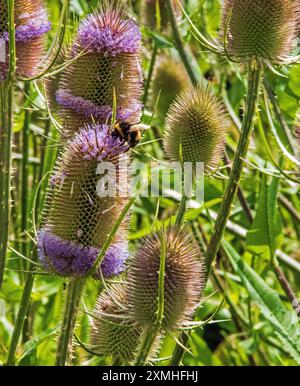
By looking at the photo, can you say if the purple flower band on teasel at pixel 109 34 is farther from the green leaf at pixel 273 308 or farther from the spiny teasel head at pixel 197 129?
the green leaf at pixel 273 308

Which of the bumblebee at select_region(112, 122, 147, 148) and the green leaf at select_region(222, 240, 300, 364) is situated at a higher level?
the bumblebee at select_region(112, 122, 147, 148)

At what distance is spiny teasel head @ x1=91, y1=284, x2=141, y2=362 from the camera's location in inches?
82.5

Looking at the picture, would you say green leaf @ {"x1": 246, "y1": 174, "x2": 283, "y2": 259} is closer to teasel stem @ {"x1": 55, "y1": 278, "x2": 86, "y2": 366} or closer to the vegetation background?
the vegetation background

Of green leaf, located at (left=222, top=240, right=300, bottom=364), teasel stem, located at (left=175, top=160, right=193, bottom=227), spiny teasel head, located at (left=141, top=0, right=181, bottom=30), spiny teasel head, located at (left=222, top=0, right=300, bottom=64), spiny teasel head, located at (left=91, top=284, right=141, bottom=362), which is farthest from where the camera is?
spiny teasel head, located at (left=141, top=0, right=181, bottom=30)

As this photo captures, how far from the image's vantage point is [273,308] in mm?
2566

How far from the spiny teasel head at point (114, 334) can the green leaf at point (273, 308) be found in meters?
0.51

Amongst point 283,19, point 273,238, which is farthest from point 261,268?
point 283,19

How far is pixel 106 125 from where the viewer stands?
2.03 meters

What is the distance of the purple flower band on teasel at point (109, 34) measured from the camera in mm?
2145

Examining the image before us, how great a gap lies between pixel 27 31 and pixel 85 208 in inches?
19.5

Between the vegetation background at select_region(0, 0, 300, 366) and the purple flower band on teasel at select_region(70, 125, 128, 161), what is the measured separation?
432 mm

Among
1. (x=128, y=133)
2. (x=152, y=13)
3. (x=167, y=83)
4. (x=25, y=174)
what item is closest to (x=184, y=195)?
(x=128, y=133)

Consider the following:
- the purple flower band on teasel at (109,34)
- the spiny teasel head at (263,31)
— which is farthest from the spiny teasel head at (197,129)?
the purple flower band on teasel at (109,34)

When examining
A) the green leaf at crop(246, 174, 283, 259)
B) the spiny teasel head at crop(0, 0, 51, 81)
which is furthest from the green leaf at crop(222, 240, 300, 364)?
the spiny teasel head at crop(0, 0, 51, 81)
